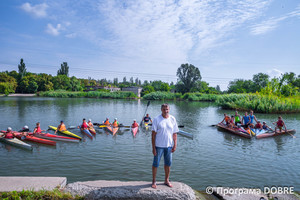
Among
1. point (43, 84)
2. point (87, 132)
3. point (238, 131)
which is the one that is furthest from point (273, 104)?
point (43, 84)

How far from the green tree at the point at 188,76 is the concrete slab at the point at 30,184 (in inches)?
3343

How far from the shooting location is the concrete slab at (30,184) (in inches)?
188

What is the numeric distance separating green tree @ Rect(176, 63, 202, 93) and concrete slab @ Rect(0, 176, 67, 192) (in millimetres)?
84920

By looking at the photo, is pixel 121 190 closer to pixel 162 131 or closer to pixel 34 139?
pixel 162 131

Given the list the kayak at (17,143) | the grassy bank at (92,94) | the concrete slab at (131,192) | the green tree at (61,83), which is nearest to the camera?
the concrete slab at (131,192)

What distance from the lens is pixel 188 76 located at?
88.6 m

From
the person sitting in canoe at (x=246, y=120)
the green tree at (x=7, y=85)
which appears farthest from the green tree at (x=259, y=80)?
the green tree at (x=7, y=85)

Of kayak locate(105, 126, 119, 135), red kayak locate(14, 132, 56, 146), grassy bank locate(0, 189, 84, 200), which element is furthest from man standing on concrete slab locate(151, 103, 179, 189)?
kayak locate(105, 126, 119, 135)

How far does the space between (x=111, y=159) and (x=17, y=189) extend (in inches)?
206

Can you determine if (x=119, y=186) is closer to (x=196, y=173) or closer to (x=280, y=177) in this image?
(x=196, y=173)

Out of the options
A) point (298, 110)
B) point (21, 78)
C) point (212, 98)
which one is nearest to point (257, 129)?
point (298, 110)

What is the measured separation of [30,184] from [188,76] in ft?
286

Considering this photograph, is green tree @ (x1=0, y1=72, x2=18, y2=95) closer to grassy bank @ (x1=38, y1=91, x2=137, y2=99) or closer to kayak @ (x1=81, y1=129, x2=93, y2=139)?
grassy bank @ (x1=38, y1=91, x2=137, y2=99)

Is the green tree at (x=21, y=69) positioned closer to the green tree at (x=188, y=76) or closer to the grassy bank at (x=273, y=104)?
the green tree at (x=188, y=76)
